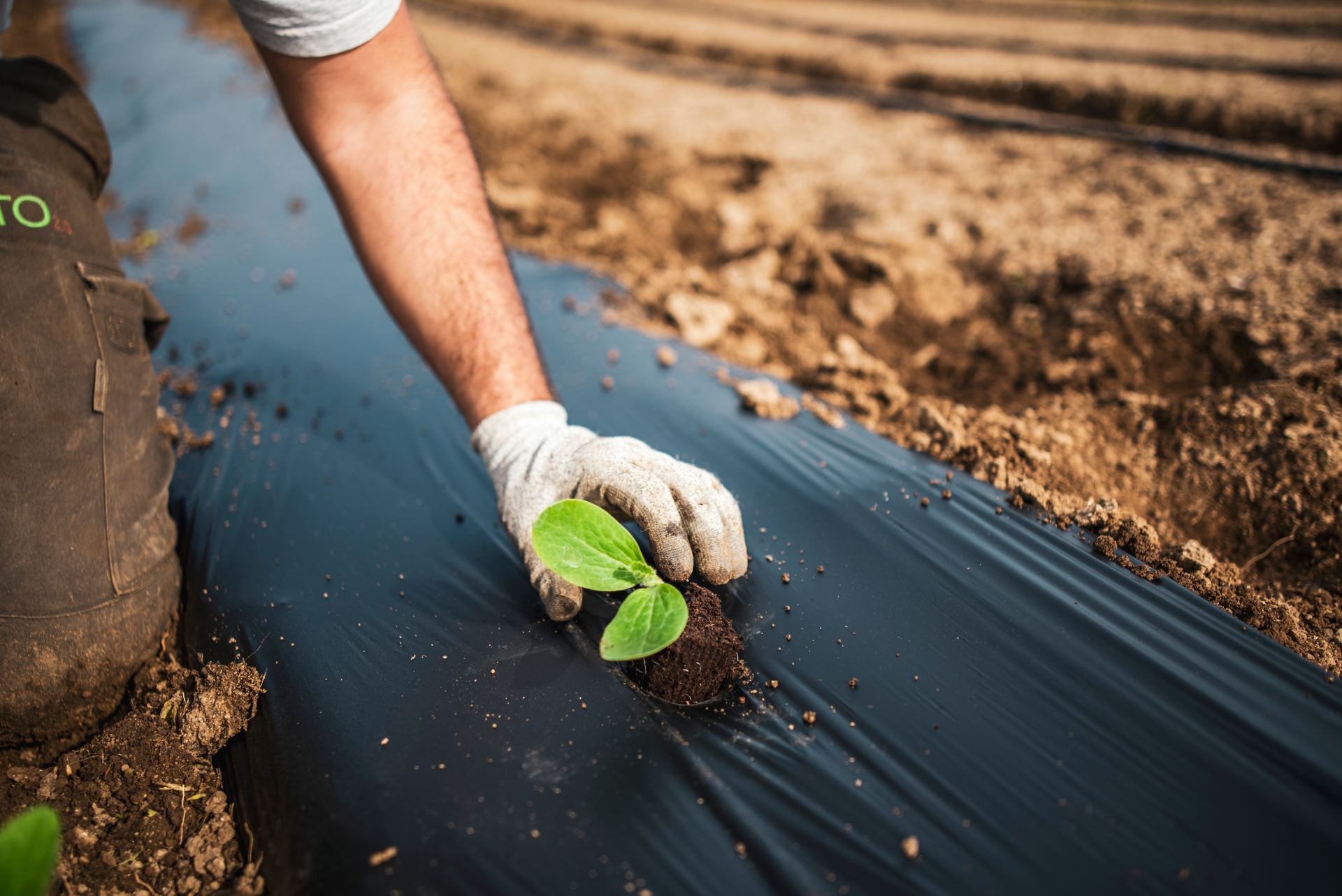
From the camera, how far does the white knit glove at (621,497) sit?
4.15ft

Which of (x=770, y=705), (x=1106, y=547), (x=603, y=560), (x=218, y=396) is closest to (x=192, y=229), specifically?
(x=218, y=396)

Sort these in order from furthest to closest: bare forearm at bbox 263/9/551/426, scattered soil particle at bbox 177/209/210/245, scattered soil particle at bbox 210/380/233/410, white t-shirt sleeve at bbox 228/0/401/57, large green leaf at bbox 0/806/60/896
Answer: scattered soil particle at bbox 177/209/210/245 → scattered soil particle at bbox 210/380/233/410 → bare forearm at bbox 263/9/551/426 → white t-shirt sleeve at bbox 228/0/401/57 → large green leaf at bbox 0/806/60/896

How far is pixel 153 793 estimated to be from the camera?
1141mm

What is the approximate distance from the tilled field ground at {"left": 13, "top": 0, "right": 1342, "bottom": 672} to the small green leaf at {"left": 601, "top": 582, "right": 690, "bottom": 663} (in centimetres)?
91

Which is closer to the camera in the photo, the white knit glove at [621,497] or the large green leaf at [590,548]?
the large green leaf at [590,548]

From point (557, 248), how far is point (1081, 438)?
2098 millimetres

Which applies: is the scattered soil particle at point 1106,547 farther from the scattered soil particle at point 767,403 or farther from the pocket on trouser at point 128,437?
the pocket on trouser at point 128,437

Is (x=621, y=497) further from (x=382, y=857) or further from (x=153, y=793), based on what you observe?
(x=153, y=793)

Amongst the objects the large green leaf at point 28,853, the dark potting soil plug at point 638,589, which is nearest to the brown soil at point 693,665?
the dark potting soil plug at point 638,589

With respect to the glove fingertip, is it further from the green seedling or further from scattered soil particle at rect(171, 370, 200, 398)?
scattered soil particle at rect(171, 370, 200, 398)

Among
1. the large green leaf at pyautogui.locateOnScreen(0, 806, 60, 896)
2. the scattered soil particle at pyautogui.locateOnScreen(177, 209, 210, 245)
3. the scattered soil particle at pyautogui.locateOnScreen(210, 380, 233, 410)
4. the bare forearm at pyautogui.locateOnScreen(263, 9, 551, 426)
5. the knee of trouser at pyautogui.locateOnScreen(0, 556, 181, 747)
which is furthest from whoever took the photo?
the scattered soil particle at pyautogui.locateOnScreen(177, 209, 210, 245)

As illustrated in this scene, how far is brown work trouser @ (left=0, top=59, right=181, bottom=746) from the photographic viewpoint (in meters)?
1.24

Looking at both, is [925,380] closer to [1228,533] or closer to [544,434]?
[1228,533]

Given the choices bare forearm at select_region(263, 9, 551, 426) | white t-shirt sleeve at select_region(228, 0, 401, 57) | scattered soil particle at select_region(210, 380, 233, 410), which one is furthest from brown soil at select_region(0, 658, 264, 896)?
white t-shirt sleeve at select_region(228, 0, 401, 57)
